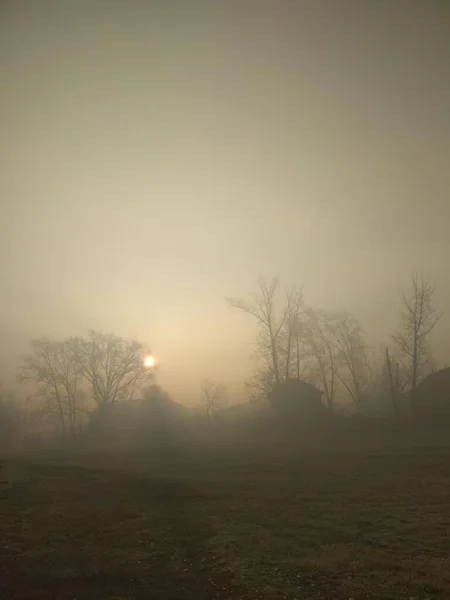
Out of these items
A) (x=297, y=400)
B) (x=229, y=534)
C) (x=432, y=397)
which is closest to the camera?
(x=229, y=534)

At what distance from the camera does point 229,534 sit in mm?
13531

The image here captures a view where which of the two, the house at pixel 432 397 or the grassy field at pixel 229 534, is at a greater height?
the house at pixel 432 397

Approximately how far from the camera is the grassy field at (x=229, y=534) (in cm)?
999

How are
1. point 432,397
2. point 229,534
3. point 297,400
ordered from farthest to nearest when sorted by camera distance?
point 432,397 → point 297,400 → point 229,534

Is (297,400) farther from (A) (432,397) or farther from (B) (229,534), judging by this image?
(B) (229,534)

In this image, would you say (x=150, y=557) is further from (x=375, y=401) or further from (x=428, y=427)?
(x=375, y=401)

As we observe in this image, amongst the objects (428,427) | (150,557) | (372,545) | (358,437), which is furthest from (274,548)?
(428,427)

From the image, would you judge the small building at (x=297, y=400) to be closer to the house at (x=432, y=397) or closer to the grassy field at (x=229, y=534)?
the house at (x=432, y=397)

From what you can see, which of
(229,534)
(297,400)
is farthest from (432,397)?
(229,534)

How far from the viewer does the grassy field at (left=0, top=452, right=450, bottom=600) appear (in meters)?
9.99

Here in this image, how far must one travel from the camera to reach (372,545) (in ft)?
40.0

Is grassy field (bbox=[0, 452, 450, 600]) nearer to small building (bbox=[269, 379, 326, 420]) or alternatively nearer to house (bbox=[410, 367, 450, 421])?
small building (bbox=[269, 379, 326, 420])

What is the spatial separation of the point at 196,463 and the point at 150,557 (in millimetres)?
15969

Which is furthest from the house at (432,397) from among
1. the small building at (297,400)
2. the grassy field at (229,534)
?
the grassy field at (229,534)
